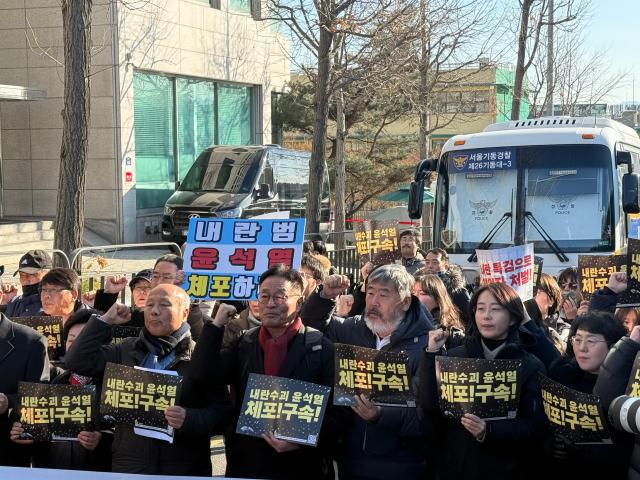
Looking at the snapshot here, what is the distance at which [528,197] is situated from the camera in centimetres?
1365

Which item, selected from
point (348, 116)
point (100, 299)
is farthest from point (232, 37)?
point (100, 299)

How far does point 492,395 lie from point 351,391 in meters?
0.71

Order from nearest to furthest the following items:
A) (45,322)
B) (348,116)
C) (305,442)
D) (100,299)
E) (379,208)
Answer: (305,442) → (45,322) → (100,299) → (348,116) → (379,208)

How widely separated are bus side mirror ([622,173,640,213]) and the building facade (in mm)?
14830

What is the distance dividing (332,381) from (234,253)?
2.09 m

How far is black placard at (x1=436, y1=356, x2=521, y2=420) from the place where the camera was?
5.12 meters

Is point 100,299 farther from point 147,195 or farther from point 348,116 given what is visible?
point 348,116

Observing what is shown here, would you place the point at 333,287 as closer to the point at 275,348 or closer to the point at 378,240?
the point at 275,348

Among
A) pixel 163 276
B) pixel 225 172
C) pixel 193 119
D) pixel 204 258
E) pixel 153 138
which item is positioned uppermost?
pixel 193 119

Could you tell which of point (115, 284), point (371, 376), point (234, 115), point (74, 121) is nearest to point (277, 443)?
point (371, 376)

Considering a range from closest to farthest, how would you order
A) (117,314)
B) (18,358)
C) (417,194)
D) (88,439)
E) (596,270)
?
(88,439) < (18,358) < (117,314) < (596,270) < (417,194)

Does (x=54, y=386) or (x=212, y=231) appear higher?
(x=212, y=231)

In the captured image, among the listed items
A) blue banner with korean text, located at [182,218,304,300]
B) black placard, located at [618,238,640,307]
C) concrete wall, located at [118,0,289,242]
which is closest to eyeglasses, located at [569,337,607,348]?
black placard, located at [618,238,640,307]

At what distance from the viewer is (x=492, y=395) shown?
16.8 ft
